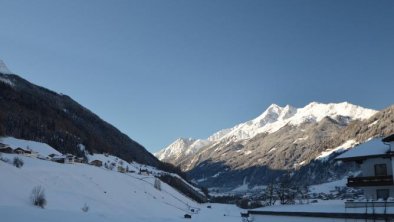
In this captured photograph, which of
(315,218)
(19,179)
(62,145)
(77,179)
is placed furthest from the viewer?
(62,145)

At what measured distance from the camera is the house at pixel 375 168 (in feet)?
137

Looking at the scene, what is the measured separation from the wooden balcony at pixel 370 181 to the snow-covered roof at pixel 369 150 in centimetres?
223

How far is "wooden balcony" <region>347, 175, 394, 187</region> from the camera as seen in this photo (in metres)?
41.3

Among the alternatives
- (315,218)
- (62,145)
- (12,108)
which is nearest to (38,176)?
(315,218)

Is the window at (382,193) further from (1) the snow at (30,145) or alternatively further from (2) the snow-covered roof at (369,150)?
(1) the snow at (30,145)

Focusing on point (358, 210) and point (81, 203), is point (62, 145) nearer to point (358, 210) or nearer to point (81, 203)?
point (81, 203)

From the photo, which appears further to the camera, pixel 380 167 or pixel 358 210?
pixel 380 167

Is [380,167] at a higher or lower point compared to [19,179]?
higher

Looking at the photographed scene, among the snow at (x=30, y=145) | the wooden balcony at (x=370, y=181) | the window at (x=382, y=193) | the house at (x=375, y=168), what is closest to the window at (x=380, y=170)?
the house at (x=375, y=168)

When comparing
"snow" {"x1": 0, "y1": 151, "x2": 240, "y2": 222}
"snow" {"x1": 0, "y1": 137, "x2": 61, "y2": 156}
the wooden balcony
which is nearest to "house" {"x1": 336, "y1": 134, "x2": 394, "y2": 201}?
the wooden balcony

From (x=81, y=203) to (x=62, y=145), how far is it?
130272mm

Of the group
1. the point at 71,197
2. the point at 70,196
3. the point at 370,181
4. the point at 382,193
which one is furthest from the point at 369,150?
the point at 70,196

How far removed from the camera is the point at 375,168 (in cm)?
4375

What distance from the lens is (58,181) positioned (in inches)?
2849
